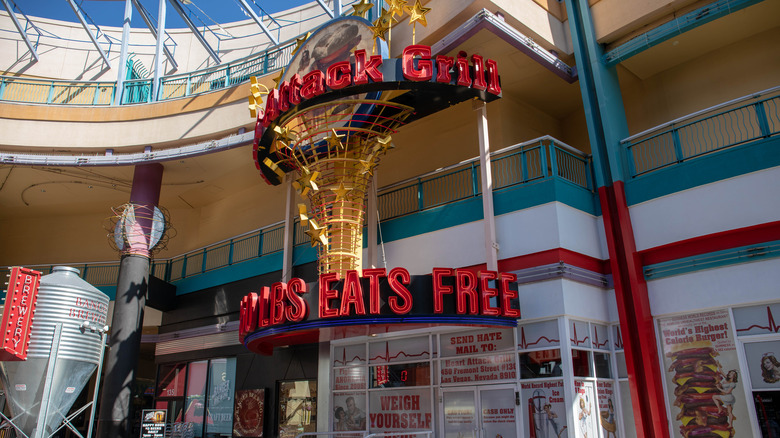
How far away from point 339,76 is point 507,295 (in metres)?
6.67

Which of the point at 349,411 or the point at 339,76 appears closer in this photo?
the point at 339,76

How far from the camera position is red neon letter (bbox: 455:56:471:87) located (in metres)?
14.3

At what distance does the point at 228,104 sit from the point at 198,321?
8.67 m

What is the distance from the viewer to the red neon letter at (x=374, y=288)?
41.2 feet

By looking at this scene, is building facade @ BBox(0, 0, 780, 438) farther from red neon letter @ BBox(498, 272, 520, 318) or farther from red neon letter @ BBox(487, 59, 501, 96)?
red neon letter @ BBox(487, 59, 501, 96)

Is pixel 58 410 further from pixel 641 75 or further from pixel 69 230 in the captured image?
pixel 69 230

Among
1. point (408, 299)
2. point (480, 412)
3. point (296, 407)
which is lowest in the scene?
point (480, 412)

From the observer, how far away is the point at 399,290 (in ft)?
41.5

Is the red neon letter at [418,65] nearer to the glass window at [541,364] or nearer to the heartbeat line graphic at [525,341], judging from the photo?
the heartbeat line graphic at [525,341]

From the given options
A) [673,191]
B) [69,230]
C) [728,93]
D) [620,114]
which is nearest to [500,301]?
[673,191]

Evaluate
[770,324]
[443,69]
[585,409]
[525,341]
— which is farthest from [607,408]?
[443,69]

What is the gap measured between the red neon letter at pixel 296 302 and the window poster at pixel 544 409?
535cm

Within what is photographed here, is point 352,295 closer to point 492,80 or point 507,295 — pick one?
point 507,295

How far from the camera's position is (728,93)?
16.2 meters
